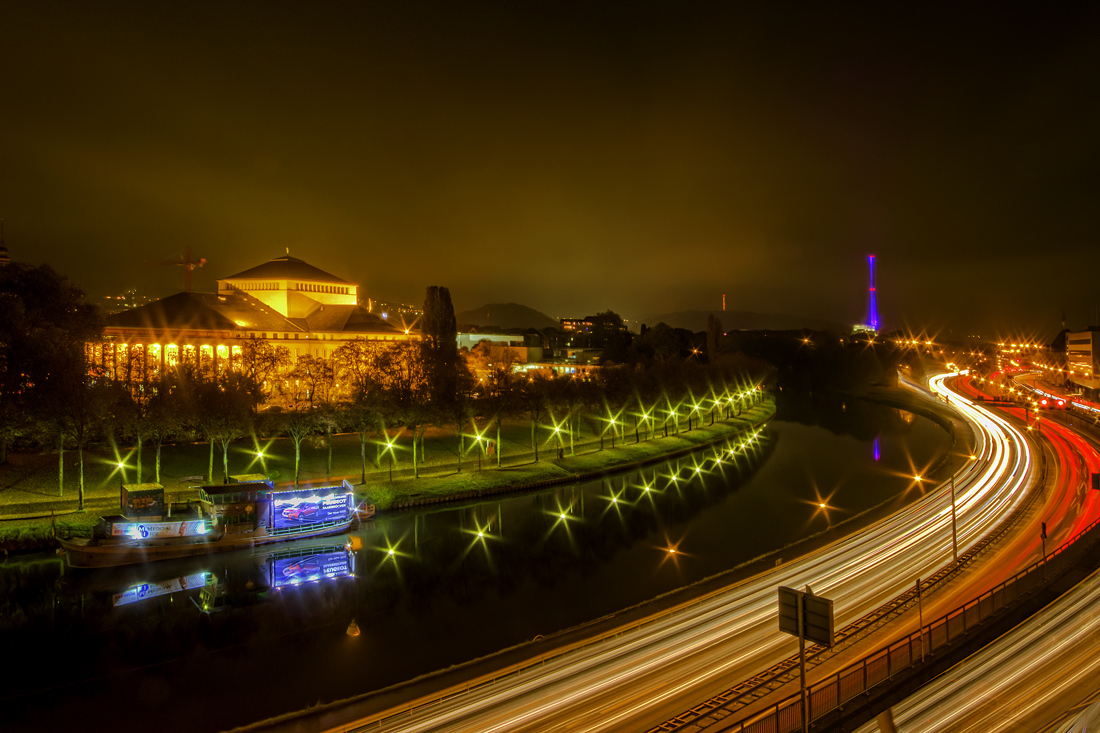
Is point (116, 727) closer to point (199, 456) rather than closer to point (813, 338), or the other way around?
point (199, 456)

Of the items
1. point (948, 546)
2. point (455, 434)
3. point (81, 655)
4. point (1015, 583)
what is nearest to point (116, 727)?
point (81, 655)

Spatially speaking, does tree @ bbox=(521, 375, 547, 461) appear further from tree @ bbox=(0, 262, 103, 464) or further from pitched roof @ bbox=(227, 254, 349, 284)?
pitched roof @ bbox=(227, 254, 349, 284)

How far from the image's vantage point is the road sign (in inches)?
250

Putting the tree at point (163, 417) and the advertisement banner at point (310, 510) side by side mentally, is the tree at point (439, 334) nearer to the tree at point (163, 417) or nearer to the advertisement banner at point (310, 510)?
the tree at point (163, 417)

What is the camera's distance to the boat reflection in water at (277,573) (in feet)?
55.3

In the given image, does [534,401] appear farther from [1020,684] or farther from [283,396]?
[1020,684]

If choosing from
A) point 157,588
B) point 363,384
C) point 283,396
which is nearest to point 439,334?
point 283,396

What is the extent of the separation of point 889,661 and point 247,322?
170 ft

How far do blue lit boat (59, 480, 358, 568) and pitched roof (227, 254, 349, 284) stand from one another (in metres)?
44.1

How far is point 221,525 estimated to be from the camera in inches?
824

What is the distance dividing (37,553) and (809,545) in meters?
22.8

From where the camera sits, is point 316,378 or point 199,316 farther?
point 199,316

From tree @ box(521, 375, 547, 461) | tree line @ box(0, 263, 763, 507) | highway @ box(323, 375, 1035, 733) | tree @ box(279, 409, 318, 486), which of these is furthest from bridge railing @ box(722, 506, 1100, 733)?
tree @ box(521, 375, 547, 461)

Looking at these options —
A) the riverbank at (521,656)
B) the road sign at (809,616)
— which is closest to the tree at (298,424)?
the riverbank at (521,656)
